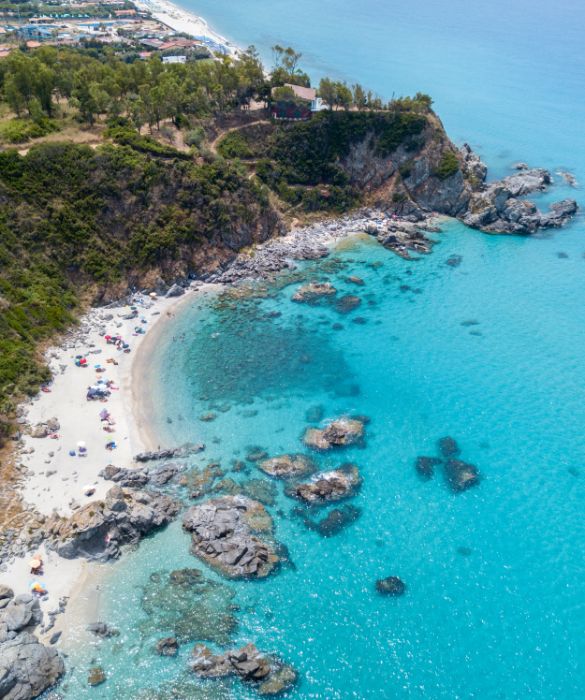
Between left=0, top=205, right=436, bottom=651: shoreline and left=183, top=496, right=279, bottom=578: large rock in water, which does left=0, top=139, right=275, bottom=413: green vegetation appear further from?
left=183, top=496, right=279, bottom=578: large rock in water

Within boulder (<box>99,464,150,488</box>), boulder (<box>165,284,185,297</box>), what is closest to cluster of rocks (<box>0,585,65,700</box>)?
boulder (<box>99,464,150,488</box>)

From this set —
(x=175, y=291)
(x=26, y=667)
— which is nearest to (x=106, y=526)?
(x=26, y=667)

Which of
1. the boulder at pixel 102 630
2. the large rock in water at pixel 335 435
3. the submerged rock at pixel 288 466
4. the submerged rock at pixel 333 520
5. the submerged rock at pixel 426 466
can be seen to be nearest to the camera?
the boulder at pixel 102 630

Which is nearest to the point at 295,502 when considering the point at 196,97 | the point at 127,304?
the point at 127,304

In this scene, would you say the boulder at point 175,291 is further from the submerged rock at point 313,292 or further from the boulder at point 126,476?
the boulder at point 126,476

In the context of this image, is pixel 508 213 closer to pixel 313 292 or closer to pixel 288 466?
pixel 313 292

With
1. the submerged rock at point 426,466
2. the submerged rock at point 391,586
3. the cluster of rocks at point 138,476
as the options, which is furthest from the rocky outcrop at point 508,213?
the cluster of rocks at point 138,476
